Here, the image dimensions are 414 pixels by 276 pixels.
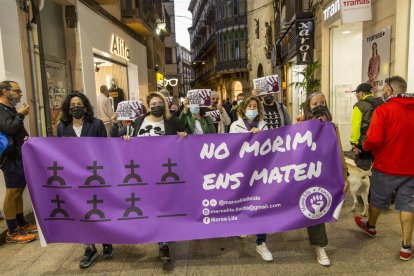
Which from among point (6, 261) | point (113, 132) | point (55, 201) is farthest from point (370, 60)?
point (6, 261)

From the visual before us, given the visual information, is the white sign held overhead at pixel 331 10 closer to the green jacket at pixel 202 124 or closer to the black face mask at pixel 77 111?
the green jacket at pixel 202 124

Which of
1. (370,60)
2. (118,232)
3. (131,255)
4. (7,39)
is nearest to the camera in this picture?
(118,232)

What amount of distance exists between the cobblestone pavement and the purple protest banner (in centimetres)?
43

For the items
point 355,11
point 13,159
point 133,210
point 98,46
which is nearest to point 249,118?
point 133,210

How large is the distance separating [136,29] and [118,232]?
1155cm

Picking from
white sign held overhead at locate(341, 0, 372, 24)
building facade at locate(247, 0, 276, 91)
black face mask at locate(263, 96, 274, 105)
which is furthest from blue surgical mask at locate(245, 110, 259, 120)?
building facade at locate(247, 0, 276, 91)

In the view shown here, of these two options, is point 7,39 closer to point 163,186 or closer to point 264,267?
point 163,186

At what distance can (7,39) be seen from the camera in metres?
5.08

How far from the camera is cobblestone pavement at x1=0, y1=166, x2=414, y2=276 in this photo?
3561 mm

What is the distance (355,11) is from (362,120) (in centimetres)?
298

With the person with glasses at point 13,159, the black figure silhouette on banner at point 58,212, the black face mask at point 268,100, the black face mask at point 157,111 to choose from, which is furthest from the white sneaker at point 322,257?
the person with glasses at point 13,159

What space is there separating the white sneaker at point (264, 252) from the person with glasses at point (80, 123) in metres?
1.70

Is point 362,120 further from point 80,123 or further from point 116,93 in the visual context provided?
point 116,93

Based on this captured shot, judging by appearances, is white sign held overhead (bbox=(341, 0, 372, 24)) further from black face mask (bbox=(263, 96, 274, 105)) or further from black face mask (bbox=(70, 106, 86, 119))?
black face mask (bbox=(70, 106, 86, 119))
